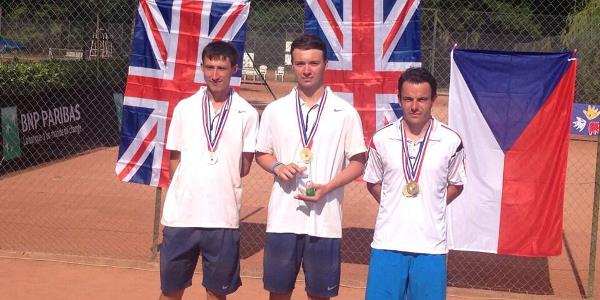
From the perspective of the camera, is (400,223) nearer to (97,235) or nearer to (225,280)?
(225,280)

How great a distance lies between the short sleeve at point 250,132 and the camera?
4.91 meters

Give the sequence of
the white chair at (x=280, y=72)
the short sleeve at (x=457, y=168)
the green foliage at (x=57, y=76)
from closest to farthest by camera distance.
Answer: the short sleeve at (x=457, y=168) → the green foliage at (x=57, y=76) → the white chair at (x=280, y=72)

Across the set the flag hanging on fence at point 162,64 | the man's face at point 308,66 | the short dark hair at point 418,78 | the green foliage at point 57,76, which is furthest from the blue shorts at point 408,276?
the green foliage at point 57,76

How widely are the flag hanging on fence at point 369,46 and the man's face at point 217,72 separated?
2125 millimetres

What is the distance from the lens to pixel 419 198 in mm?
4406

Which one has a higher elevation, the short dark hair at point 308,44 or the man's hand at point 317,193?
the short dark hair at point 308,44

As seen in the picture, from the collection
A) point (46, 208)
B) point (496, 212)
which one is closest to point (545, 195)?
point (496, 212)

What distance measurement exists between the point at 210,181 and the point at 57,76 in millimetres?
9910

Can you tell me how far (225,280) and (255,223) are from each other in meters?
4.41

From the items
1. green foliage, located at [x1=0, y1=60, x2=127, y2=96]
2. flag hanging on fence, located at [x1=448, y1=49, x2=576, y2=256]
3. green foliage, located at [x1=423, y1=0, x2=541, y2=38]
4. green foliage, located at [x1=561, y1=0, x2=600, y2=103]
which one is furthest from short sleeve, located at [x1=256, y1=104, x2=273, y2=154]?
green foliage, located at [x1=423, y1=0, x2=541, y2=38]

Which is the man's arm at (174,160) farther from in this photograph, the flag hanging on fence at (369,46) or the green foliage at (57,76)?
the green foliage at (57,76)

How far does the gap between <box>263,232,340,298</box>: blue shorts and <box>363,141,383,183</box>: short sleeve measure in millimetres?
400

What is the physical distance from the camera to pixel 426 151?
441 centimetres

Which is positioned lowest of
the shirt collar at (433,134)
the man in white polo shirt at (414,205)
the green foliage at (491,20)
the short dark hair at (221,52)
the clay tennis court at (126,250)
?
the clay tennis court at (126,250)
